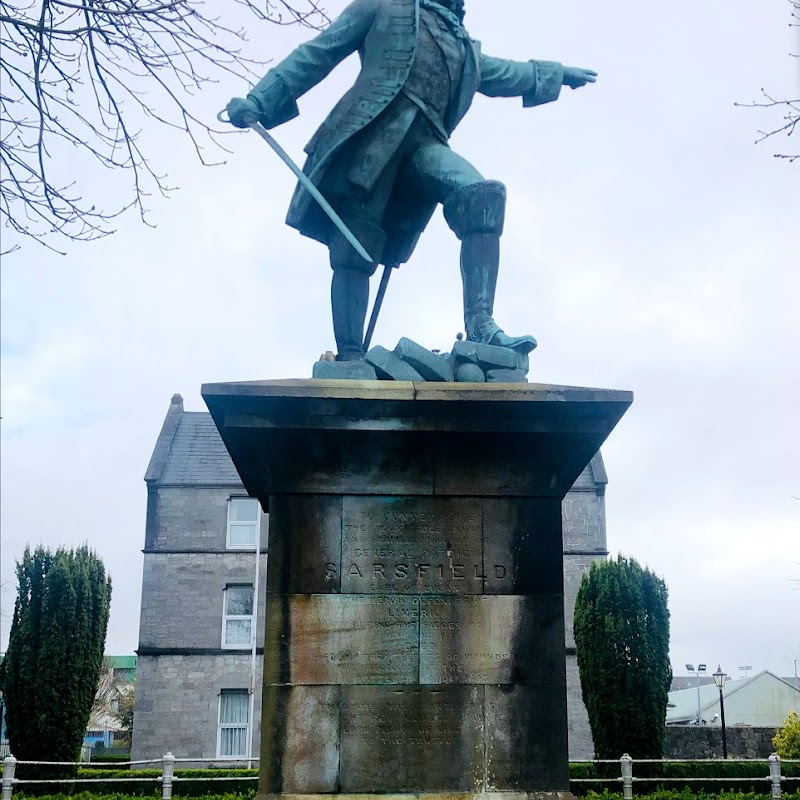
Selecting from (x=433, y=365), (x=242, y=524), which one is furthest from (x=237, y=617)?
(x=433, y=365)

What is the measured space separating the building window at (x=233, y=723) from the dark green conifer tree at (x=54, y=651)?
775 cm

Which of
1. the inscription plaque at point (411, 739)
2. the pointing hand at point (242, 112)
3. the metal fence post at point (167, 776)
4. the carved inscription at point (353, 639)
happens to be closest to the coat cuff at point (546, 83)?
the pointing hand at point (242, 112)

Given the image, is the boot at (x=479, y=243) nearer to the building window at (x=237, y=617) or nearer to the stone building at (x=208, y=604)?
the stone building at (x=208, y=604)

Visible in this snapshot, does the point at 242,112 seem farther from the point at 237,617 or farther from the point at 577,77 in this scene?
the point at 237,617

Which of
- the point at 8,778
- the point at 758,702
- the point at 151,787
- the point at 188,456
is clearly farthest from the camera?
the point at 758,702

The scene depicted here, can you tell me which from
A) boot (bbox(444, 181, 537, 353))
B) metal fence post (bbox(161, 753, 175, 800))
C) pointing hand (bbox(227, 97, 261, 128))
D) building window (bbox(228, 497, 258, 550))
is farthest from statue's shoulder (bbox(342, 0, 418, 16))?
building window (bbox(228, 497, 258, 550))

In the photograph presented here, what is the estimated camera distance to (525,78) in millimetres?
7098

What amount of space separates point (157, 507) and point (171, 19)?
27.0 m

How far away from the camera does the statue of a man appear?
20.8ft

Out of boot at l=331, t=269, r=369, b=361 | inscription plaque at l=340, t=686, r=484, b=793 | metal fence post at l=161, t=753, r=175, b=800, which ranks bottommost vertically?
metal fence post at l=161, t=753, r=175, b=800

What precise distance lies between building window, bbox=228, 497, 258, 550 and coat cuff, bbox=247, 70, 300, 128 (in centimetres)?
2688

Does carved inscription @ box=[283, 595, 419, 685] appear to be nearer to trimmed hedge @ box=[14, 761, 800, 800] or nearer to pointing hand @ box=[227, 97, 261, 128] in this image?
pointing hand @ box=[227, 97, 261, 128]

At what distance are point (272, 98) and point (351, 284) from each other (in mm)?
1274

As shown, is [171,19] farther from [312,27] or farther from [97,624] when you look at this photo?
[97,624]
